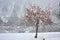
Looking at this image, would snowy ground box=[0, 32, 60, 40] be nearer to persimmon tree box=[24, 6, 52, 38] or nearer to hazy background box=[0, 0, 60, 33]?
hazy background box=[0, 0, 60, 33]

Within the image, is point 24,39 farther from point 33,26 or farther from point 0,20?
point 0,20

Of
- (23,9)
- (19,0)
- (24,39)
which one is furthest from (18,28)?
(19,0)

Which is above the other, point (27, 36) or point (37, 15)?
point (37, 15)

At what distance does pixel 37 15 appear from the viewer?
1765 mm

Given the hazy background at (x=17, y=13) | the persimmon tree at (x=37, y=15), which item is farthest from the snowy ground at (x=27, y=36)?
the persimmon tree at (x=37, y=15)

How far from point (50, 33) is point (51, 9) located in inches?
14.9

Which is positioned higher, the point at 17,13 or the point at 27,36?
the point at 17,13

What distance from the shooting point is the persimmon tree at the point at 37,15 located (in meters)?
1.75

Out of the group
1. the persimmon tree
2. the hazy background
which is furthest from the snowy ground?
the persimmon tree

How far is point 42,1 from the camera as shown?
5.79 feet

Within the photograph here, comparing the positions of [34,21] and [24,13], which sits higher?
[24,13]

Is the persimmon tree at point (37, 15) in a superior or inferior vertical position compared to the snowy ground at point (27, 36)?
superior

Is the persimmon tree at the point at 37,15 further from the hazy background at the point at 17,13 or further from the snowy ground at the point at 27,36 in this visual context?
A: the snowy ground at the point at 27,36

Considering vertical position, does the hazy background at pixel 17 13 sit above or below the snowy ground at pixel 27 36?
above
